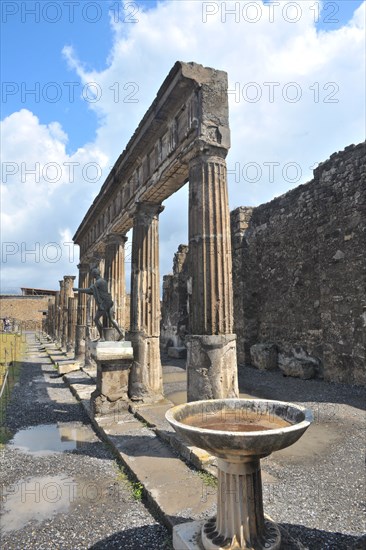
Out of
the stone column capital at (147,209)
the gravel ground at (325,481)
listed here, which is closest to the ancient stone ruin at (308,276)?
the gravel ground at (325,481)

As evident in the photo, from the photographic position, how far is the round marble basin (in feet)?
7.09

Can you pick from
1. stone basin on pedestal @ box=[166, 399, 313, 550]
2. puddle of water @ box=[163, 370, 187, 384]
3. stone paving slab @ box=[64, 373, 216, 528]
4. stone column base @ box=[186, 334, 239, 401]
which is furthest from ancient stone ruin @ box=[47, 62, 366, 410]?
stone basin on pedestal @ box=[166, 399, 313, 550]

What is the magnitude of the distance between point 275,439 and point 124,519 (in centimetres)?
198

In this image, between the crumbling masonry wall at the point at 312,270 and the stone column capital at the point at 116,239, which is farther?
the stone column capital at the point at 116,239

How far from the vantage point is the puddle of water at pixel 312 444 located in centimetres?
481

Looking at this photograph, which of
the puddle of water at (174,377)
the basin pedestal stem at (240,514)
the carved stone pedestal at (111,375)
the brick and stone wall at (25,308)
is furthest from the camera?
the brick and stone wall at (25,308)

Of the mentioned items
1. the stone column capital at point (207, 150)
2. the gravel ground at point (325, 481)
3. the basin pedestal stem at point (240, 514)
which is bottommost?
the gravel ground at point (325, 481)

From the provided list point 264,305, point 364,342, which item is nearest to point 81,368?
point 264,305

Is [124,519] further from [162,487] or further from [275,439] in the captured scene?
[275,439]

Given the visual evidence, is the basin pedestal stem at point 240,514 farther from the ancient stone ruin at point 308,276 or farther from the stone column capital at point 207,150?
the ancient stone ruin at point 308,276

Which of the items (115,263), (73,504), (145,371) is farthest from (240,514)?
(115,263)

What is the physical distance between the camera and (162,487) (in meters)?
3.61

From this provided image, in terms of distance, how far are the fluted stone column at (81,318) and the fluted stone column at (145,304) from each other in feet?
22.0

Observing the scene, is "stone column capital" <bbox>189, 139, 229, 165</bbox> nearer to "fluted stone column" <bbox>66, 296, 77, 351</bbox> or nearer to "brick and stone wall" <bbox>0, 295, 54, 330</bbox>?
"fluted stone column" <bbox>66, 296, 77, 351</bbox>
